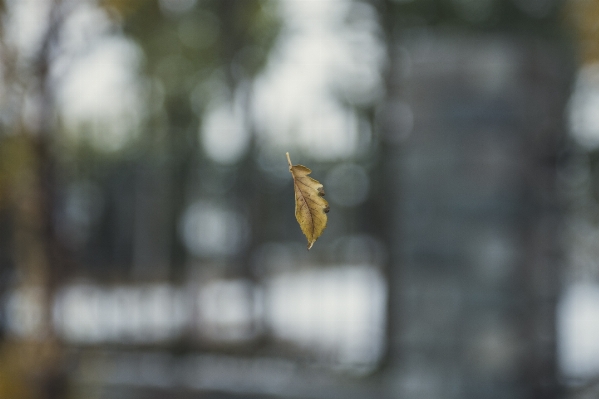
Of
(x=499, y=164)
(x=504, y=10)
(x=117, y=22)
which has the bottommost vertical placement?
(x=499, y=164)

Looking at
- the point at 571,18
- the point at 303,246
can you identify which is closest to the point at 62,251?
the point at 303,246

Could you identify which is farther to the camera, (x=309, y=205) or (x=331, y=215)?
(x=331, y=215)

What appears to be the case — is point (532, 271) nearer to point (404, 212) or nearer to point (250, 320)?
point (404, 212)

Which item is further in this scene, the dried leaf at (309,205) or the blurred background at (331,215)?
the blurred background at (331,215)

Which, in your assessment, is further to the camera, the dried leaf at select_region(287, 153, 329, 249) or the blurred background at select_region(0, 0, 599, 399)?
the blurred background at select_region(0, 0, 599, 399)
